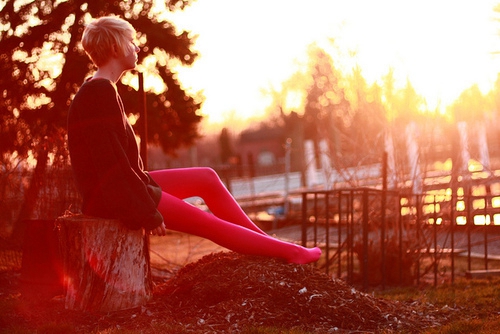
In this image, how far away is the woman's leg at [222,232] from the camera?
12.4 feet

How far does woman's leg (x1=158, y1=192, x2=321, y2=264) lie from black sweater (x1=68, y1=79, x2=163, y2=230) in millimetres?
234

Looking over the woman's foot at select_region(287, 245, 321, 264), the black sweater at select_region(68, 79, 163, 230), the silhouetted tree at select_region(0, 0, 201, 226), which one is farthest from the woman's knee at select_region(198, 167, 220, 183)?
the silhouetted tree at select_region(0, 0, 201, 226)

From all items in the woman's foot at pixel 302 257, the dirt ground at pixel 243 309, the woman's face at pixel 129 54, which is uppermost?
the woman's face at pixel 129 54

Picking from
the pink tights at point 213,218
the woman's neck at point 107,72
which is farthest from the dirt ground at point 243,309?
the woman's neck at point 107,72

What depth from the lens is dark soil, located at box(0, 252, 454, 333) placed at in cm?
349

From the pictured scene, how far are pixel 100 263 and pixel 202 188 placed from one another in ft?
2.68

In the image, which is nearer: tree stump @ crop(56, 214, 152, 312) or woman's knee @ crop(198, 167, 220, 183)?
tree stump @ crop(56, 214, 152, 312)

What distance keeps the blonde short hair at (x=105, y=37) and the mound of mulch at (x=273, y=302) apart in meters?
1.48

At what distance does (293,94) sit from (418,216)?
2369cm

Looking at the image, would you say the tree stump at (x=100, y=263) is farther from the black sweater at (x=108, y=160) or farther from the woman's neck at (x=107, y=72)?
the woman's neck at (x=107, y=72)

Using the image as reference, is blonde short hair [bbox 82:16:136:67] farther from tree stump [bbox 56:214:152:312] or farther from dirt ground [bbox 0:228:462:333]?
dirt ground [bbox 0:228:462:333]

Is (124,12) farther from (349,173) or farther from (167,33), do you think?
(349,173)

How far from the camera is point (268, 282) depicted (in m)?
3.78

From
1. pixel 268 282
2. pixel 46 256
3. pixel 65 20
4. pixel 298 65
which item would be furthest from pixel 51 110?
pixel 298 65
